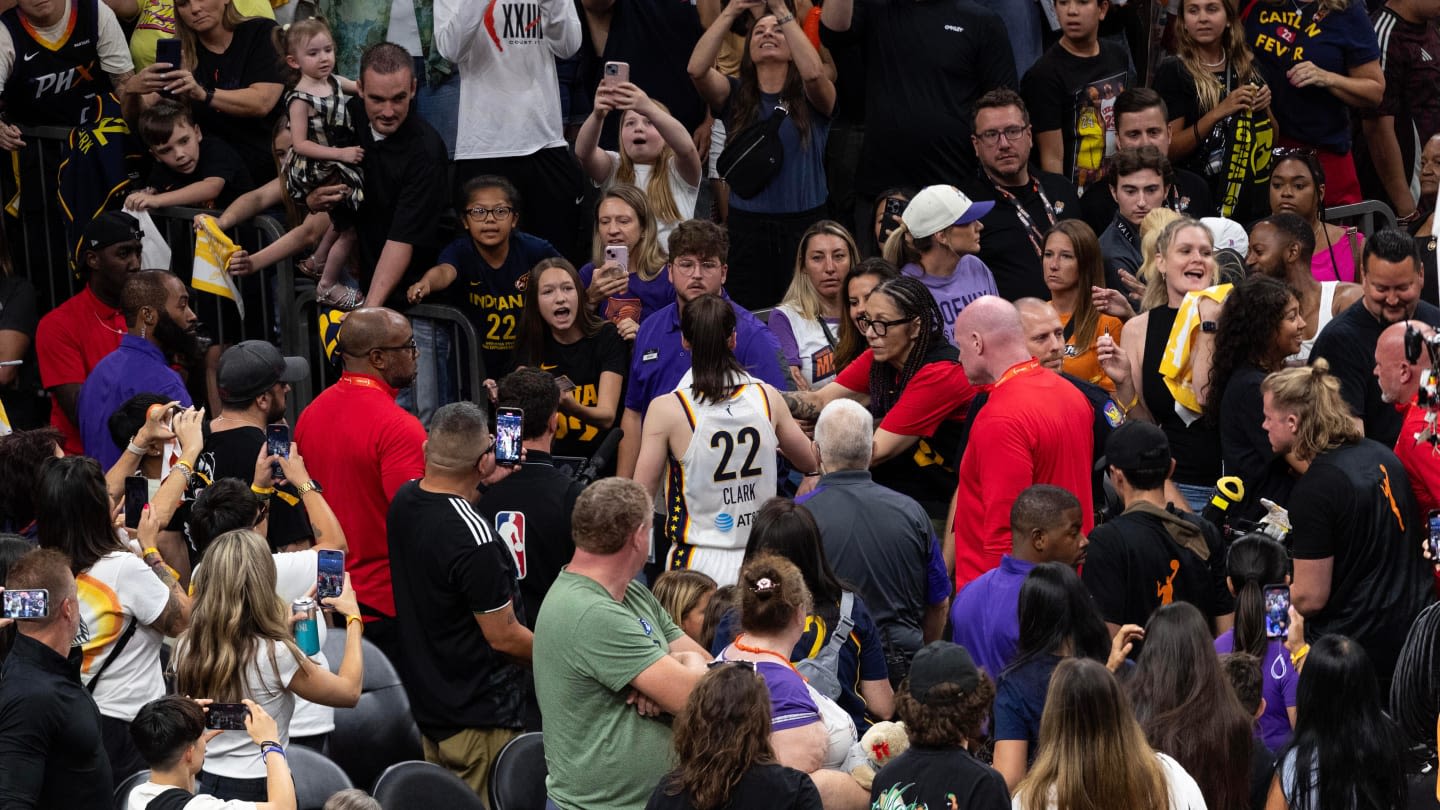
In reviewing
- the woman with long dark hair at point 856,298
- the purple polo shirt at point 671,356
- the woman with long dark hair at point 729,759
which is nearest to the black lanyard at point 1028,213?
the woman with long dark hair at point 856,298

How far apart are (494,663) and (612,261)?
2.98 m

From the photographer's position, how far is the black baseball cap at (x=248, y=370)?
7.73m

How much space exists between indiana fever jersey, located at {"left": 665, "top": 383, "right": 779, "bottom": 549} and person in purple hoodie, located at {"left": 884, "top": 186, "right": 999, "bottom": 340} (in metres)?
1.48

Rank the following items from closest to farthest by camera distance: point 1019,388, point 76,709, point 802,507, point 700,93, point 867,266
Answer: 1. point 76,709
2. point 802,507
3. point 1019,388
4. point 867,266
5. point 700,93

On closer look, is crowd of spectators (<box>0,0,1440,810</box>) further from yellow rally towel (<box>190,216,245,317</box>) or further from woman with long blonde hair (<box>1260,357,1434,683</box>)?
yellow rally towel (<box>190,216,245,317</box>)

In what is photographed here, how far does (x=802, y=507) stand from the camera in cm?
647

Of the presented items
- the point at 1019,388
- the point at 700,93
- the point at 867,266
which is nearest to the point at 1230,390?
the point at 1019,388

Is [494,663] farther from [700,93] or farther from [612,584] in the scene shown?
[700,93]

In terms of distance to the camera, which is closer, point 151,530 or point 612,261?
point 151,530

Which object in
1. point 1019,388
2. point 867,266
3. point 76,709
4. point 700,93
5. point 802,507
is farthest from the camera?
point 700,93

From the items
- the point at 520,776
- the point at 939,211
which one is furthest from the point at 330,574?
the point at 939,211

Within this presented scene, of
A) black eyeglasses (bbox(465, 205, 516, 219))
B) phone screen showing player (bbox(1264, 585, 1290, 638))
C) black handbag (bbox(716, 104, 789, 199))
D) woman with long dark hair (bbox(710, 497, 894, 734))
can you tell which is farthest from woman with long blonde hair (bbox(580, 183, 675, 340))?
phone screen showing player (bbox(1264, 585, 1290, 638))

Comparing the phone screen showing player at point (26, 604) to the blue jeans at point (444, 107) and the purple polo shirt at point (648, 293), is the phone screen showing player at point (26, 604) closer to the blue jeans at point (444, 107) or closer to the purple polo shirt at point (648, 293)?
the purple polo shirt at point (648, 293)

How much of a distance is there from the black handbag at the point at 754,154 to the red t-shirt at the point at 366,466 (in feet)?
9.95
